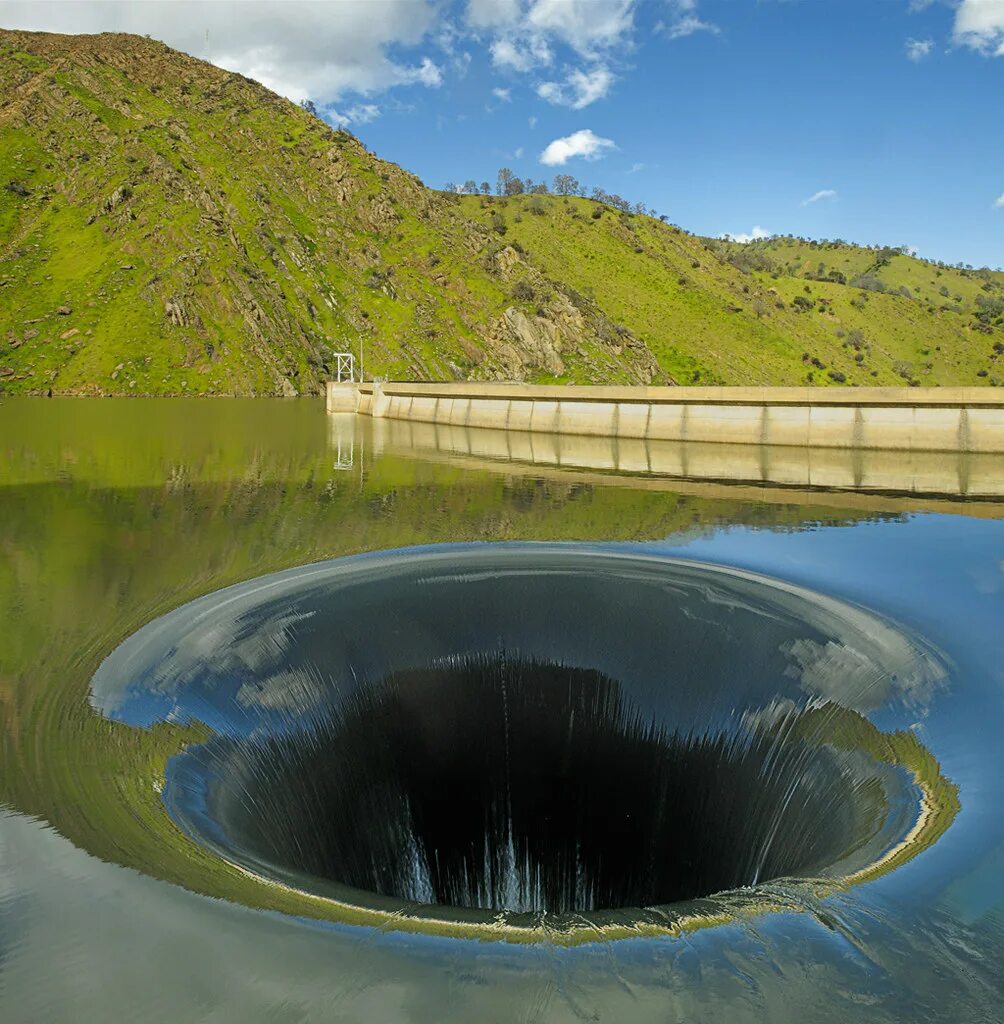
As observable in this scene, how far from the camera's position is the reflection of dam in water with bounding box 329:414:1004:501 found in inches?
1064

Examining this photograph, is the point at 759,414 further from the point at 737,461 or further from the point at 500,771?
the point at 500,771

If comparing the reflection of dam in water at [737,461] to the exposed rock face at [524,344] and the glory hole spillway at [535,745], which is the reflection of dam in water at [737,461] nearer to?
the glory hole spillway at [535,745]

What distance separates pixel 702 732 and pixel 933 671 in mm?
2708

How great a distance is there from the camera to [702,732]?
9.80 m

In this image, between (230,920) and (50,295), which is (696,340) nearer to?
(50,295)

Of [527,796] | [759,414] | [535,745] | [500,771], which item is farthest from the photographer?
[759,414]

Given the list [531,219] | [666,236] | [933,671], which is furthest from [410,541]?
[666,236]

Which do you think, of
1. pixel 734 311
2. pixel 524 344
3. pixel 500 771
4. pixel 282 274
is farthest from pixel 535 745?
pixel 734 311

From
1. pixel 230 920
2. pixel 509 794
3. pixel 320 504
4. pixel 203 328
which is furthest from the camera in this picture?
pixel 203 328

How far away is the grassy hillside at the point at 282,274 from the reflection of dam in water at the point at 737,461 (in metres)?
66.0

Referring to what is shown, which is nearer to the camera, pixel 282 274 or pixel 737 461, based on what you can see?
pixel 737 461

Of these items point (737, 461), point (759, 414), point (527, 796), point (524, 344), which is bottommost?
point (527, 796)

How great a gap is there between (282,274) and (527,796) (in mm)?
114488

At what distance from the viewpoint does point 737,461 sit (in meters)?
33.9
